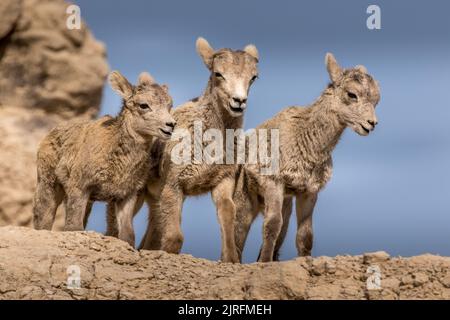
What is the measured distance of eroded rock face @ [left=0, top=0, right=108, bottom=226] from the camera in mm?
24594

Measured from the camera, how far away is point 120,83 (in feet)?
50.9

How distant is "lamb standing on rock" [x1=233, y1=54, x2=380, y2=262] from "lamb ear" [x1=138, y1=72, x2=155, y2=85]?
2047 millimetres

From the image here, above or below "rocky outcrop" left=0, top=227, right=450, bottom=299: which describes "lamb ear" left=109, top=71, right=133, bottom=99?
above

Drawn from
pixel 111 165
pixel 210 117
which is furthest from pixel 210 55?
pixel 111 165

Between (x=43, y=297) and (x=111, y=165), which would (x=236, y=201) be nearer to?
(x=111, y=165)

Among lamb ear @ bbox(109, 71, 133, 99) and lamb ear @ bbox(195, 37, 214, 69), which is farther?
lamb ear @ bbox(195, 37, 214, 69)

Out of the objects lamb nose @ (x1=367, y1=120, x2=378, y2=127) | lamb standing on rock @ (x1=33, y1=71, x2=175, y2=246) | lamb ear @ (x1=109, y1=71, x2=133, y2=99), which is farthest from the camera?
lamb ear @ (x1=109, y1=71, x2=133, y2=99)

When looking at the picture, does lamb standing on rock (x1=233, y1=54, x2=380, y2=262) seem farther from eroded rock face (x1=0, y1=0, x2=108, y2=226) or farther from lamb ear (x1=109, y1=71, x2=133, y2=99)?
eroded rock face (x1=0, y1=0, x2=108, y2=226)

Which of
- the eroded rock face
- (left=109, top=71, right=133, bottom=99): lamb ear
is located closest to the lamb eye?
(left=109, top=71, right=133, bottom=99): lamb ear

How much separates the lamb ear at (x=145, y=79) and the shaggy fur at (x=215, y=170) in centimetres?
81

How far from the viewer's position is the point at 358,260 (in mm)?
13297

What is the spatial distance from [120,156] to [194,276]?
9.20 ft

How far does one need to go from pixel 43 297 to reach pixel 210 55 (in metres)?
5.13

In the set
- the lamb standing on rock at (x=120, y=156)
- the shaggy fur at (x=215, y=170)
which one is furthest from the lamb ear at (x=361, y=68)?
the lamb standing on rock at (x=120, y=156)
